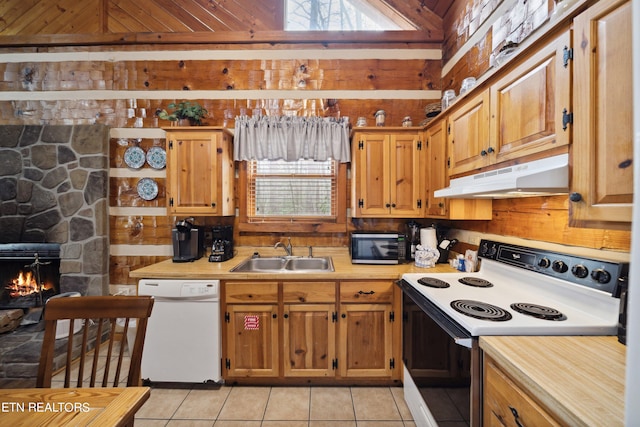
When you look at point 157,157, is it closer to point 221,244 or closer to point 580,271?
point 221,244

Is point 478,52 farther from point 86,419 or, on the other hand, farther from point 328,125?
point 86,419

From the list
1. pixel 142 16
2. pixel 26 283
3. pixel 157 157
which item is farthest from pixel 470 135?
pixel 26 283

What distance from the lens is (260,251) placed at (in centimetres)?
271

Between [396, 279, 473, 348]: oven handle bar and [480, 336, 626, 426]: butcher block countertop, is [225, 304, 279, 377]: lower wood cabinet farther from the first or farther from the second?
[480, 336, 626, 426]: butcher block countertop

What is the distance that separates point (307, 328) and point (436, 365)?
0.97 m

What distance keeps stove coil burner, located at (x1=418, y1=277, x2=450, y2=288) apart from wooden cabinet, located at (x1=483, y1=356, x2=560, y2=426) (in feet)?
2.01

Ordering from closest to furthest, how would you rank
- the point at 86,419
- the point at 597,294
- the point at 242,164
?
the point at 86,419, the point at 597,294, the point at 242,164

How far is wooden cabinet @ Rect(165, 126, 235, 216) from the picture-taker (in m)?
2.38

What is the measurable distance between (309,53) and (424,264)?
234cm

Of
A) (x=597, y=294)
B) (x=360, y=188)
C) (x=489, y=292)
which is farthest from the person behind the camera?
(x=360, y=188)

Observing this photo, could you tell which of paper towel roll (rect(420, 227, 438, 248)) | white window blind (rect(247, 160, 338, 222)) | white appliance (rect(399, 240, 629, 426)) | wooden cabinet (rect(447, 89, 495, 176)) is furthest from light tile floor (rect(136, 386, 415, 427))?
wooden cabinet (rect(447, 89, 495, 176))

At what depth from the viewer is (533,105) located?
119 centimetres

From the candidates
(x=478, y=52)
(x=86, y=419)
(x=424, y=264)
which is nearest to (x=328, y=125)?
(x=478, y=52)

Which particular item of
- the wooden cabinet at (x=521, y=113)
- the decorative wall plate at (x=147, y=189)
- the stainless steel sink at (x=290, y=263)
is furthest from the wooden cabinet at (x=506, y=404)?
the decorative wall plate at (x=147, y=189)
